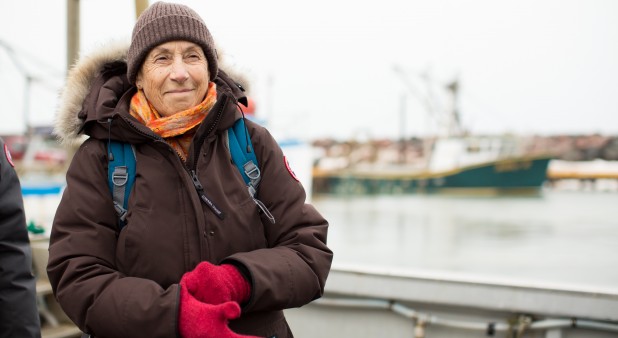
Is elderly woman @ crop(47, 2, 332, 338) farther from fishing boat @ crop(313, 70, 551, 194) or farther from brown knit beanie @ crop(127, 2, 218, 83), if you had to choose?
fishing boat @ crop(313, 70, 551, 194)

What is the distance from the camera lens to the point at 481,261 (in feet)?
19.5

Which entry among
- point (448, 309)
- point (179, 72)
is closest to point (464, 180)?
point (448, 309)

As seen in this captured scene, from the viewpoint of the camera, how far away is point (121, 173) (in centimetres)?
127

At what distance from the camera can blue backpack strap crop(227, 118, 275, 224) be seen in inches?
53.4

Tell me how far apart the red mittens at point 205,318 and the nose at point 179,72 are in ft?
1.61

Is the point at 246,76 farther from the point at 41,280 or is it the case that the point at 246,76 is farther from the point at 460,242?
the point at 460,242

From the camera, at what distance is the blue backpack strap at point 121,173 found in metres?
1.26

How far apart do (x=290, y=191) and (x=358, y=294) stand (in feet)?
4.51

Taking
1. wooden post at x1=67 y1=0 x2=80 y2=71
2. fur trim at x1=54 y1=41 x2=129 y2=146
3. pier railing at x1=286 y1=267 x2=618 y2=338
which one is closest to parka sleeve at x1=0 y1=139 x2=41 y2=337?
fur trim at x1=54 y1=41 x2=129 y2=146

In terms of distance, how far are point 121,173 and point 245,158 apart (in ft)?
0.91

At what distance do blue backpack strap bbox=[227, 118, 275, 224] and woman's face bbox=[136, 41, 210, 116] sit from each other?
4.5 inches

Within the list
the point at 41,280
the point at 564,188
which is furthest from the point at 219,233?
the point at 564,188

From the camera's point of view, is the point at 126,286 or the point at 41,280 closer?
the point at 126,286

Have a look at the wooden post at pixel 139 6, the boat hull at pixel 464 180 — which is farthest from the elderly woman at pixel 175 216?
the boat hull at pixel 464 180
